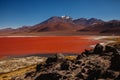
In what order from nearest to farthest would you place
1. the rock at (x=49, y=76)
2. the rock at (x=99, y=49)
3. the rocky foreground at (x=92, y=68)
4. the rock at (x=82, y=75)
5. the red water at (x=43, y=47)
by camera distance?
the rocky foreground at (x=92, y=68) → the rock at (x=82, y=75) → the rock at (x=49, y=76) → the rock at (x=99, y=49) → the red water at (x=43, y=47)

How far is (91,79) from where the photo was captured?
25203mm

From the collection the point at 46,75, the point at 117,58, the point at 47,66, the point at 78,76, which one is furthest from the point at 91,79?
the point at 47,66

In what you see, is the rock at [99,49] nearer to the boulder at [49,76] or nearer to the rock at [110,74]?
the boulder at [49,76]

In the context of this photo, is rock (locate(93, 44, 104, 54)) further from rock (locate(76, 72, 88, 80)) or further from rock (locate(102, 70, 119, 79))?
rock (locate(102, 70, 119, 79))

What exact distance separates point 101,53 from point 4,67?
31.7 metres

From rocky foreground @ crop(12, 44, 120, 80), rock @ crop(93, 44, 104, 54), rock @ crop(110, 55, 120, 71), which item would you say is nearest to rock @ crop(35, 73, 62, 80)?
rocky foreground @ crop(12, 44, 120, 80)

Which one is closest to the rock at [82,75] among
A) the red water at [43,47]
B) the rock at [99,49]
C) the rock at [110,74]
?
the rock at [110,74]

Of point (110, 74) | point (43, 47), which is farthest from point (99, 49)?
point (43, 47)

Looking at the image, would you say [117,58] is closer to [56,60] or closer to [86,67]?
[86,67]

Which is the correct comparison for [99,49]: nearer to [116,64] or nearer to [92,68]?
[92,68]

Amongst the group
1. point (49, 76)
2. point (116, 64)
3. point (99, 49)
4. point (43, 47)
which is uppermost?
point (99, 49)

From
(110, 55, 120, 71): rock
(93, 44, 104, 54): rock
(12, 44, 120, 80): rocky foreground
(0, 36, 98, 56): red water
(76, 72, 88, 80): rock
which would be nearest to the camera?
(12, 44, 120, 80): rocky foreground

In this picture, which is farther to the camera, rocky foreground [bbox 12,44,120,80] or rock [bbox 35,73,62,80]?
rock [bbox 35,73,62,80]

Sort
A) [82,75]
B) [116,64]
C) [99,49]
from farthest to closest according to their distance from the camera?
1. [99,49]
2. [82,75]
3. [116,64]
